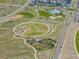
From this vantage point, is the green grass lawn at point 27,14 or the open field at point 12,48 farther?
the green grass lawn at point 27,14

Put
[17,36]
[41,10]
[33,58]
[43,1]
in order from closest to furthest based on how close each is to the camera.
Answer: [33,58], [17,36], [41,10], [43,1]

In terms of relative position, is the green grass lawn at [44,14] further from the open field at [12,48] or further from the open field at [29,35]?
the open field at [12,48]

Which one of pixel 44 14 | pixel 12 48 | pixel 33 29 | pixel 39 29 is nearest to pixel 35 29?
pixel 33 29

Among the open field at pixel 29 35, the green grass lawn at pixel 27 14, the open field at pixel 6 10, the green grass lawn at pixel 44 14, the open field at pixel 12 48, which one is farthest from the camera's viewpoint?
the open field at pixel 6 10

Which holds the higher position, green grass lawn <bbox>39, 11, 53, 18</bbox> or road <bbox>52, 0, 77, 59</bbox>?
green grass lawn <bbox>39, 11, 53, 18</bbox>

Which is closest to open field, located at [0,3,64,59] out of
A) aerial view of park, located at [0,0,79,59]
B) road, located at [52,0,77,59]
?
aerial view of park, located at [0,0,79,59]

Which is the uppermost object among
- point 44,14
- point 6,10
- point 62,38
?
point 6,10

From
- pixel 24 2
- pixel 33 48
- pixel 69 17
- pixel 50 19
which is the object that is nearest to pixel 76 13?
pixel 69 17

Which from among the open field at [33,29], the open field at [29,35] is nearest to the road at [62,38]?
the open field at [29,35]

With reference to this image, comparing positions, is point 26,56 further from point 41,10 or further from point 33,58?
point 41,10

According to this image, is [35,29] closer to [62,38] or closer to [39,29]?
[39,29]

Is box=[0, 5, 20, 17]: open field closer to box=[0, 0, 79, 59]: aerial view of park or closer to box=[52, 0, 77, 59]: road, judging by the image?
box=[0, 0, 79, 59]: aerial view of park
